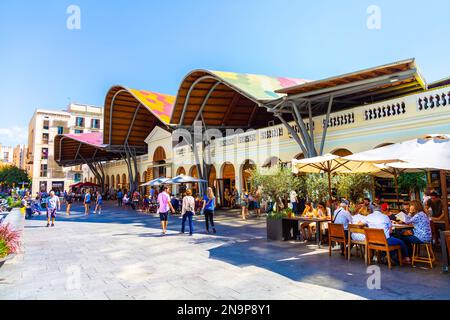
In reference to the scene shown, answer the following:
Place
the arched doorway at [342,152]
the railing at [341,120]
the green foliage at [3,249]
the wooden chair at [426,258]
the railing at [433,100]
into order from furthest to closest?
the arched doorway at [342,152] → the railing at [341,120] → the railing at [433,100] → the green foliage at [3,249] → the wooden chair at [426,258]

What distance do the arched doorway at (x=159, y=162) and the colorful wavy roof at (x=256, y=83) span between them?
13470 millimetres

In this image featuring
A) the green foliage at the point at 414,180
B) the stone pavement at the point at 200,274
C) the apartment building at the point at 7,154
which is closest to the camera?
the stone pavement at the point at 200,274

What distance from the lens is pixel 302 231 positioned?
9234 mm

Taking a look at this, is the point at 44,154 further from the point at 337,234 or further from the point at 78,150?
the point at 337,234

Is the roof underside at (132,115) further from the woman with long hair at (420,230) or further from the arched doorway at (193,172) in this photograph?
the woman with long hair at (420,230)

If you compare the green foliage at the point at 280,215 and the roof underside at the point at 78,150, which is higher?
the roof underside at the point at 78,150

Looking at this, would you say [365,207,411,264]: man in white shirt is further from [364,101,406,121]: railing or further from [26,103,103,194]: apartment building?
[26,103,103,194]: apartment building

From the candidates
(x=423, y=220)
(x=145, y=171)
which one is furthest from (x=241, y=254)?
(x=145, y=171)

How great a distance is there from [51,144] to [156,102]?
1686 inches

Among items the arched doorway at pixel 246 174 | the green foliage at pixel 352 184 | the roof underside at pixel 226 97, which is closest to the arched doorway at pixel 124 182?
the roof underside at pixel 226 97

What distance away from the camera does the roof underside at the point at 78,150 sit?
36531 mm

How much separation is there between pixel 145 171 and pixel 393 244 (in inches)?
1146

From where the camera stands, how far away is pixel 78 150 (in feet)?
136

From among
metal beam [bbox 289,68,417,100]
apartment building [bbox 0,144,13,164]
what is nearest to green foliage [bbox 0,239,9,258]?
metal beam [bbox 289,68,417,100]
